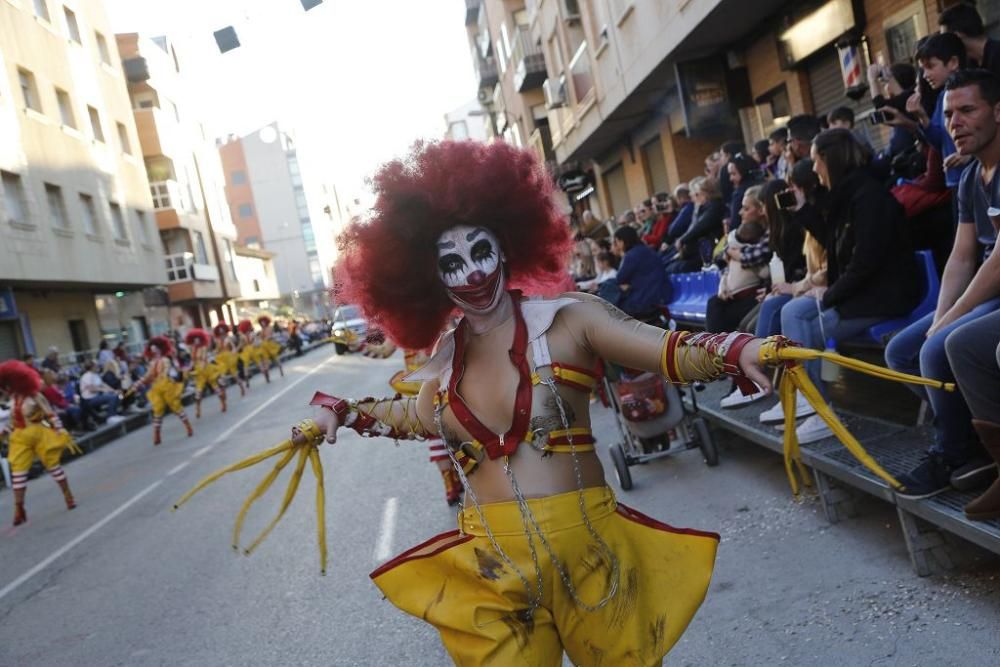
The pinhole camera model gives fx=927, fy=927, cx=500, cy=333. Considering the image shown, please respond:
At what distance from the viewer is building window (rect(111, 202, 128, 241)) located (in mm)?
30744

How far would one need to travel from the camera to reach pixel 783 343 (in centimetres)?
224

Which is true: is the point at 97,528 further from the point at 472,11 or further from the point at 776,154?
the point at 472,11

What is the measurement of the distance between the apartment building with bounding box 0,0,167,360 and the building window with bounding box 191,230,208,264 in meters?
7.63

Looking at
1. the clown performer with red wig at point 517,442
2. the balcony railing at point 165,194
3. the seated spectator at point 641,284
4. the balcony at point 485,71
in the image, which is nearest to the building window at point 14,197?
the balcony railing at point 165,194

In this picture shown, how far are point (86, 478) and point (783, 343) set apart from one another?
1367 centimetres

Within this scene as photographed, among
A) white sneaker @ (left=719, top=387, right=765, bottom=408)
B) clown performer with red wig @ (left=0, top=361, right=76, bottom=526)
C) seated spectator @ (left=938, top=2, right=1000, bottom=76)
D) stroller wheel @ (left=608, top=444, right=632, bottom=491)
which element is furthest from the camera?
clown performer with red wig @ (left=0, top=361, right=76, bottom=526)

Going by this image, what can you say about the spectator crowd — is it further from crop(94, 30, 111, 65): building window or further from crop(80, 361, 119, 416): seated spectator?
crop(94, 30, 111, 65): building window

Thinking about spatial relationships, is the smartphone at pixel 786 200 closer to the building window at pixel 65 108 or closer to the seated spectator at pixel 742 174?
the seated spectator at pixel 742 174

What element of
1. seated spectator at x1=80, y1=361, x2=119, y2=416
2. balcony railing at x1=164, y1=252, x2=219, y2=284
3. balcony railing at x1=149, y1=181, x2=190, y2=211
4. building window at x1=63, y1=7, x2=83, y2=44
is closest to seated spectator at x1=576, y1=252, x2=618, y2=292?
seated spectator at x1=80, y1=361, x2=119, y2=416

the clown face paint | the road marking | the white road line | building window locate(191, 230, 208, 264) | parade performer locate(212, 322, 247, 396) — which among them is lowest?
the road marking

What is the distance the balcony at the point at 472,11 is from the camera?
53812mm

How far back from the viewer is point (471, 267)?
2775 mm

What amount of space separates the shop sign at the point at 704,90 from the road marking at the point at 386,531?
385 inches

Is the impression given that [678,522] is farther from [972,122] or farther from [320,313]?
[320,313]
